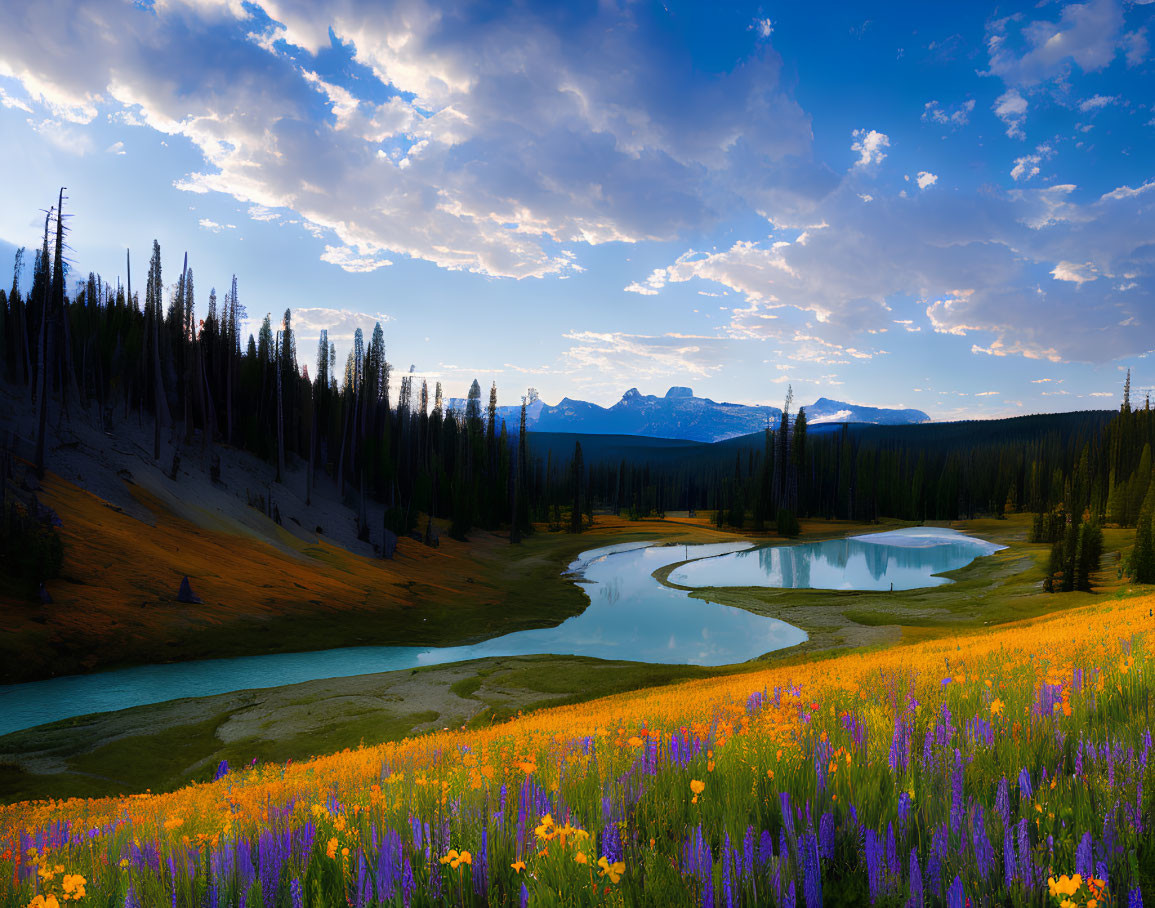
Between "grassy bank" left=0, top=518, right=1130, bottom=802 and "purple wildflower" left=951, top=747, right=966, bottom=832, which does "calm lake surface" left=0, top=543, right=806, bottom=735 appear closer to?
"grassy bank" left=0, top=518, right=1130, bottom=802

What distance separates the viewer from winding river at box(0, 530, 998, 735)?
25297mm

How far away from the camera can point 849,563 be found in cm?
7994

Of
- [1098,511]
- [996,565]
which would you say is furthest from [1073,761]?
[1098,511]

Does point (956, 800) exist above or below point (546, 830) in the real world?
above

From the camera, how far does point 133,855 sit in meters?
2.87

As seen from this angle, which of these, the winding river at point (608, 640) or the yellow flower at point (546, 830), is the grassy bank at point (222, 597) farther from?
the yellow flower at point (546, 830)

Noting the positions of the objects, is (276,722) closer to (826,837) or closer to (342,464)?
(826,837)

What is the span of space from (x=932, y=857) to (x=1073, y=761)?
→ 1.69 meters

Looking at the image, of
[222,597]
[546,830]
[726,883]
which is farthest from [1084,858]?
[222,597]

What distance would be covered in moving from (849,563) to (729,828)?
286ft

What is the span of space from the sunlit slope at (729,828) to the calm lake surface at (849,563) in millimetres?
57555

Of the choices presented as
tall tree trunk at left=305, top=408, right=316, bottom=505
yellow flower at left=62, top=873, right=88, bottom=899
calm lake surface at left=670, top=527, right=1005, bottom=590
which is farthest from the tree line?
yellow flower at left=62, top=873, right=88, bottom=899

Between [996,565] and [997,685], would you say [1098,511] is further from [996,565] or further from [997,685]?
[997,685]

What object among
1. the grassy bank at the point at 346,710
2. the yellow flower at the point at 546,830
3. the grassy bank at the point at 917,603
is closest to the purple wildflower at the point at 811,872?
the yellow flower at the point at 546,830
